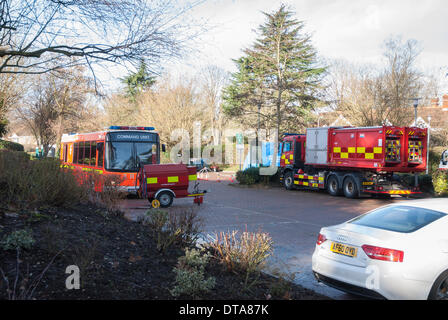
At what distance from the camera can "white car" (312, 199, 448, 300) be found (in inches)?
177

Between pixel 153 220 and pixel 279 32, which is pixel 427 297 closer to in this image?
pixel 153 220

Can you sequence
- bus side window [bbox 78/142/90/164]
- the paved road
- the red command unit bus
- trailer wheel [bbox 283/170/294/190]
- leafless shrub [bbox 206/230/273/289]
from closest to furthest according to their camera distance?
leafless shrub [bbox 206/230/273/289]
the paved road
the red command unit bus
bus side window [bbox 78/142/90/164]
trailer wheel [bbox 283/170/294/190]

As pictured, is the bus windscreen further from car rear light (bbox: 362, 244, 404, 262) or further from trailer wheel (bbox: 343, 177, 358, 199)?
car rear light (bbox: 362, 244, 404, 262)

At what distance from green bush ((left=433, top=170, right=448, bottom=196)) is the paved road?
3.08 metres

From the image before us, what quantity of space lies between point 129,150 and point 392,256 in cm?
1418

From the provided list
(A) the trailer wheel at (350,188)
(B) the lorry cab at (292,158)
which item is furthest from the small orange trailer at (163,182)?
(B) the lorry cab at (292,158)

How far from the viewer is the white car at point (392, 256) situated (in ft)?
14.7

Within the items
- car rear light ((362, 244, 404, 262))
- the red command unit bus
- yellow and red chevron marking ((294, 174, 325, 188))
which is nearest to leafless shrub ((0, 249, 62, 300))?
car rear light ((362, 244, 404, 262))

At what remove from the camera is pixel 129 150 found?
17.4 m

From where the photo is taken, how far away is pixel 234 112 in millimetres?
27516

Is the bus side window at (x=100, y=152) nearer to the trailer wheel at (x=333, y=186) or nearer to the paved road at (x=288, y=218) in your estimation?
the paved road at (x=288, y=218)

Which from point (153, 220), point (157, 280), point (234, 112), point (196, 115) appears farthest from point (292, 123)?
point (157, 280)

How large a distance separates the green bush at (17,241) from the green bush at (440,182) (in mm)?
18679

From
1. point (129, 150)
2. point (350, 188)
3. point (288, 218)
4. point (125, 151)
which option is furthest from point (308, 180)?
point (125, 151)
